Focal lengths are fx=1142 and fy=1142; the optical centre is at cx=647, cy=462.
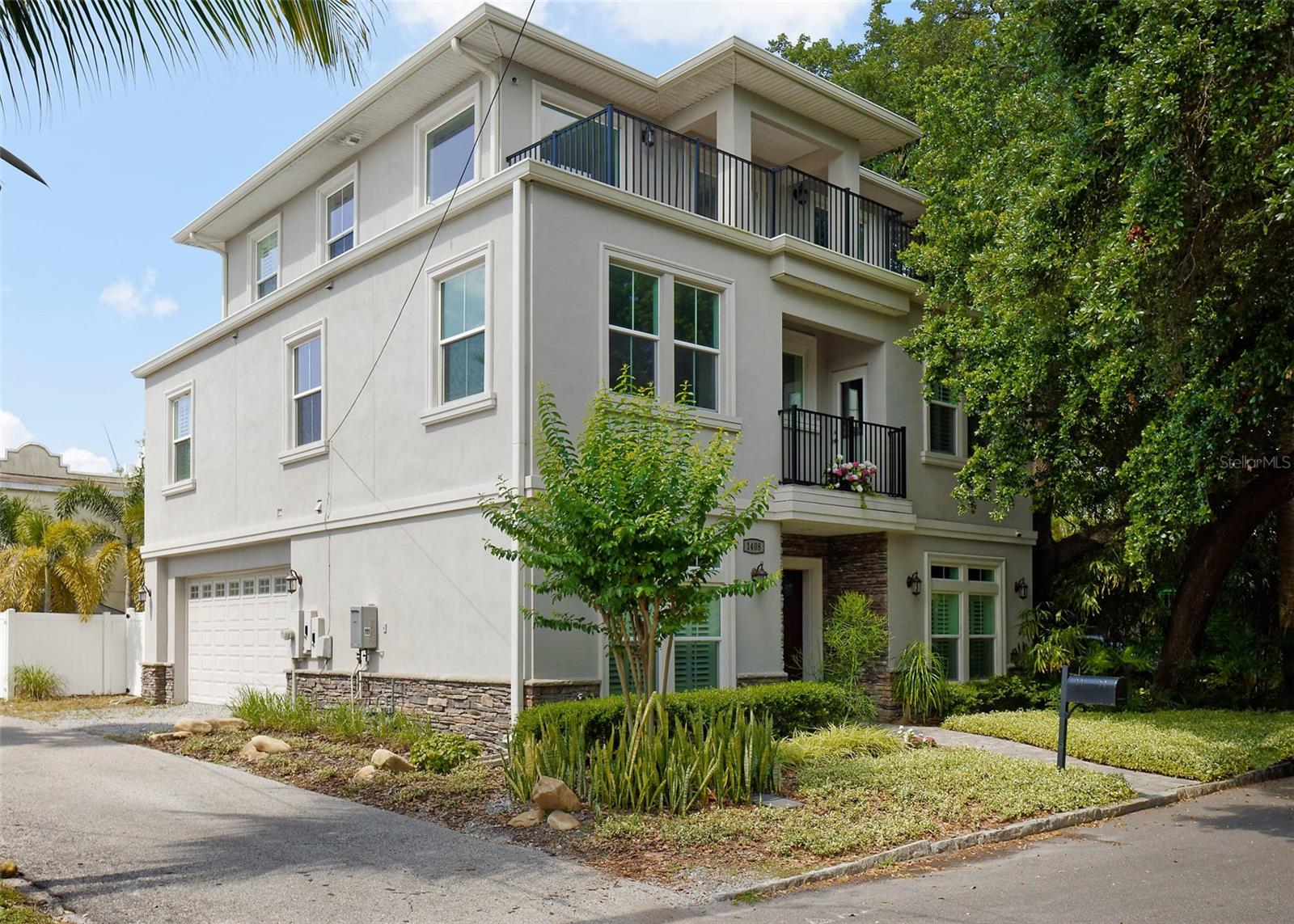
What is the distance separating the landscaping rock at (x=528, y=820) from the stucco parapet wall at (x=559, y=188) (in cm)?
699

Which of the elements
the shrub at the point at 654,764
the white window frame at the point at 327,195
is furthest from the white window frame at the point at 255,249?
the shrub at the point at 654,764

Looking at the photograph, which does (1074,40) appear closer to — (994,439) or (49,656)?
(994,439)

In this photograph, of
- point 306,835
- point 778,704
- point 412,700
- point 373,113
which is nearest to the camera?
point 306,835

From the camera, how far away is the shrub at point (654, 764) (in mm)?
9586

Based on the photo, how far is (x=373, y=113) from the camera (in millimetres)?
16500

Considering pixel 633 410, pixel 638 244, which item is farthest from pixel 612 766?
pixel 638 244

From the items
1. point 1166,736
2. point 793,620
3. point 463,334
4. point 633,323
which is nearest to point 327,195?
point 463,334

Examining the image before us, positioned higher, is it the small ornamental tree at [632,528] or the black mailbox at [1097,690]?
the small ornamental tree at [632,528]

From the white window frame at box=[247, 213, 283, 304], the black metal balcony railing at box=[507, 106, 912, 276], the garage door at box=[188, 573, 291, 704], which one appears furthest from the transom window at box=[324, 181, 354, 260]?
the garage door at box=[188, 573, 291, 704]

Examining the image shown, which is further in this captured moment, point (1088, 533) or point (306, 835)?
point (1088, 533)

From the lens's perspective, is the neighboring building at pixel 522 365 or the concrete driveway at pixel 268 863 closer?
the concrete driveway at pixel 268 863

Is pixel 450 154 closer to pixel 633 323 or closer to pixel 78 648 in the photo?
pixel 633 323

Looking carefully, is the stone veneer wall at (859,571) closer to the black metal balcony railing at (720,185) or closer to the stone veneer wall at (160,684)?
the black metal balcony railing at (720,185)

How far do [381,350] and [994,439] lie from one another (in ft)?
27.0
